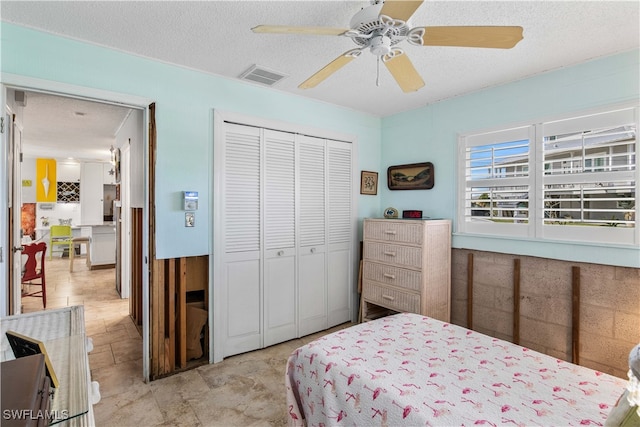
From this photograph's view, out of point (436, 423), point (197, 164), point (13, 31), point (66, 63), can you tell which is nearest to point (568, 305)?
point (436, 423)

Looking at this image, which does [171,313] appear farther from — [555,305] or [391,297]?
[555,305]

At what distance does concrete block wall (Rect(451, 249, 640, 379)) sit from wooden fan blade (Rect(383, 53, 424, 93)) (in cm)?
185

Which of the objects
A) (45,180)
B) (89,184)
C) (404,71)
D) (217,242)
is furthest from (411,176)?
(45,180)

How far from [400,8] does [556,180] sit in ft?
6.90

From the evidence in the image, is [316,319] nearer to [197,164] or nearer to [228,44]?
[197,164]

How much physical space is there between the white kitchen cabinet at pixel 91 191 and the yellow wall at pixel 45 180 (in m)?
0.68

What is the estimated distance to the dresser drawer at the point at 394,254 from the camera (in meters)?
3.06

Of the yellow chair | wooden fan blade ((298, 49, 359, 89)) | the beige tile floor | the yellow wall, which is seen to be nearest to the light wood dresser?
the beige tile floor

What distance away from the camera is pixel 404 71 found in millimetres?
1918

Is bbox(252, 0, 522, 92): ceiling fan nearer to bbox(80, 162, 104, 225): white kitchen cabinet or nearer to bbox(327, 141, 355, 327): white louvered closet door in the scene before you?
bbox(327, 141, 355, 327): white louvered closet door

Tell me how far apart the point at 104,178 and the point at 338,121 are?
281 inches

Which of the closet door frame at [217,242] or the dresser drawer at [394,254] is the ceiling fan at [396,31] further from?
the dresser drawer at [394,254]

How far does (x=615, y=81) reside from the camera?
2.38m

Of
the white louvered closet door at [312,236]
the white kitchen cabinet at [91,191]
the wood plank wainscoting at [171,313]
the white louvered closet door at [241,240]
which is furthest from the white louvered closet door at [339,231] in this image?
the white kitchen cabinet at [91,191]
